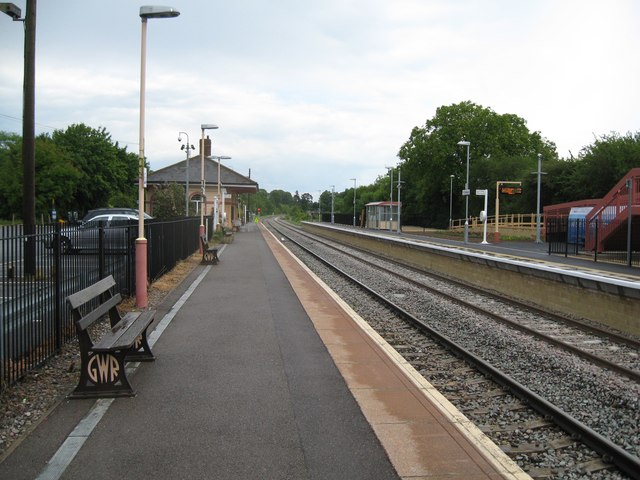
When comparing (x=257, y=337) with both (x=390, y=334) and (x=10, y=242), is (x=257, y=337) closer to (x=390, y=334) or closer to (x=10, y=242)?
(x=390, y=334)

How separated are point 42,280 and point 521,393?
5498mm

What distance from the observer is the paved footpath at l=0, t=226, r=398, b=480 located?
4.26 m

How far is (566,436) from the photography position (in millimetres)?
5359

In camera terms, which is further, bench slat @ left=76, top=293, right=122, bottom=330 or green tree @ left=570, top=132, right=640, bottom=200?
green tree @ left=570, top=132, right=640, bottom=200

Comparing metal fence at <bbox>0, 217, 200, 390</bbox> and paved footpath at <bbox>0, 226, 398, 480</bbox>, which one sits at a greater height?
metal fence at <bbox>0, 217, 200, 390</bbox>

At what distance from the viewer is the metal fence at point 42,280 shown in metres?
6.02

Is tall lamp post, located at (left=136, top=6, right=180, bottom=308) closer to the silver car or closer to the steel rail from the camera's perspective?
the silver car

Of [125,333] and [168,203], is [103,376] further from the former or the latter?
[168,203]

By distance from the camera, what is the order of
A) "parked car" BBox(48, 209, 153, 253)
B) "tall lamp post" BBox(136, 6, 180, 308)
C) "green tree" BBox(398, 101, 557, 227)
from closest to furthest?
"parked car" BBox(48, 209, 153, 253) → "tall lamp post" BBox(136, 6, 180, 308) → "green tree" BBox(398, 101, 557, 227)

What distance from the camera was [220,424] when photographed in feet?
16.8

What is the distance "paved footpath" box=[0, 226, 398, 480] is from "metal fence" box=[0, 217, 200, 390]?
→ 984mm

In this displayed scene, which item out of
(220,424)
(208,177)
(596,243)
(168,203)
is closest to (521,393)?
(220,424)

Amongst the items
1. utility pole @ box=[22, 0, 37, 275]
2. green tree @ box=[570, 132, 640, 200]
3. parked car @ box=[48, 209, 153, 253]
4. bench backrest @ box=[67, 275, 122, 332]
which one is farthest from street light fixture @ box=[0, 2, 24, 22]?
green tree @ box=[570, 132, 640, 200]

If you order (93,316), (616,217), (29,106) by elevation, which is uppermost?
(29,106)
